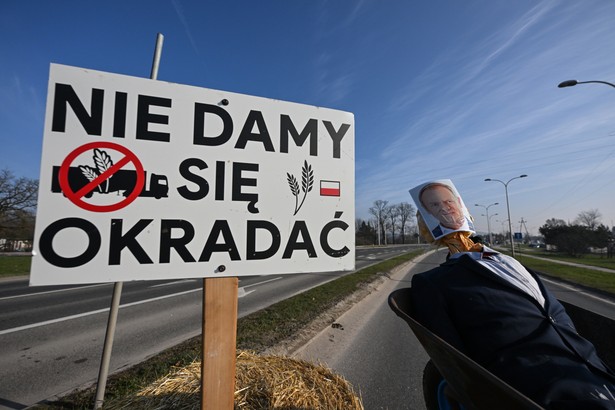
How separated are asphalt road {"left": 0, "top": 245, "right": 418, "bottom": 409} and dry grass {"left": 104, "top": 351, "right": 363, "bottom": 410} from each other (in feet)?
7.81

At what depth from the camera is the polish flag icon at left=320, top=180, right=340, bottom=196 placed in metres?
1.79

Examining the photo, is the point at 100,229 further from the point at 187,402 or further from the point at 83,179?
the point at 187,402

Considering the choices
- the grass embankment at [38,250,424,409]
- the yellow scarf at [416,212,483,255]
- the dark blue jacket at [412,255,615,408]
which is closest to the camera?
the dark blue jacket at [412,255,615,408]

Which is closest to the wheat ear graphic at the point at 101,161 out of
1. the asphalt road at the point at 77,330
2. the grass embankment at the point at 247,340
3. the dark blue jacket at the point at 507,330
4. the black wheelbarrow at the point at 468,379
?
the black wheelbarrow at the point at 468,379

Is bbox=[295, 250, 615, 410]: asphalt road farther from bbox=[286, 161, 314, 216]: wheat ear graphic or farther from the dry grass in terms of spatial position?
bbox=[286, 161, 314, 216]: wheat ear graphic

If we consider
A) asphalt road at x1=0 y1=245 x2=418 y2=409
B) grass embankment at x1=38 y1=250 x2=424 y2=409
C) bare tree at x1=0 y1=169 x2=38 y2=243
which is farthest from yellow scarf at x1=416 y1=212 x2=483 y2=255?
bare tree at x1=0 y1=169 x2=38 y2=243

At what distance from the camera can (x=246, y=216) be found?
160 centimetres

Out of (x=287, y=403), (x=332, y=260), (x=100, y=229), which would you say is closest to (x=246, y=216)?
(x=332, y=260)

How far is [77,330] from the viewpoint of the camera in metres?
5.79

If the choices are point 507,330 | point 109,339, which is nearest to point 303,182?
point 507,330

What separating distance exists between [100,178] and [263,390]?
1.66 metres

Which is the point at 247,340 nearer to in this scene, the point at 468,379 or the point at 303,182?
the point at 303,182

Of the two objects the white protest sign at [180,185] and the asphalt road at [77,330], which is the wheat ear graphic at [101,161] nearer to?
the white protest sign at [180,185]

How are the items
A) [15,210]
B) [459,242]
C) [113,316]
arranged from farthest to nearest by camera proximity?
[15,210] < [113,316] < [459,242]
